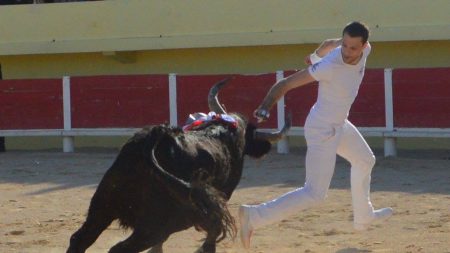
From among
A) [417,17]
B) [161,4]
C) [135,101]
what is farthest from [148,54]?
[417,17]

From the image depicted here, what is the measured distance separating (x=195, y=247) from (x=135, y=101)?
26.1 feet

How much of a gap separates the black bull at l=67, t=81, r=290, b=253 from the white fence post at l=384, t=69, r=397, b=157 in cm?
788

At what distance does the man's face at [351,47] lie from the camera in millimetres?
5414

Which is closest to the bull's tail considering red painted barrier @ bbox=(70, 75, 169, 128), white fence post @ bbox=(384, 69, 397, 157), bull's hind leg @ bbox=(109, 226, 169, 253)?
bull's hind leg @ bbox=(109, 226, 169, 253)

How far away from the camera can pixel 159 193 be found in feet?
15.6

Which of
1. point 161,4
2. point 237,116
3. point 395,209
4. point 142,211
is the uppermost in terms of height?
point 161,4

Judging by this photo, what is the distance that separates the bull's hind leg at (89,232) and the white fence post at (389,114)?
26.8ft

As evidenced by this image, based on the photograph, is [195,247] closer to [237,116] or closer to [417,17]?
[237,116]

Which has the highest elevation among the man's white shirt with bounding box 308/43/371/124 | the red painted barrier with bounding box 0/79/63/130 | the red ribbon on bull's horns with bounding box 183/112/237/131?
the man's white shirt with bounding box 308/43/371/124

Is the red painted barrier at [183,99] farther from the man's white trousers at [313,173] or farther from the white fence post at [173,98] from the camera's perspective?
the man's white trousers at [313,173]

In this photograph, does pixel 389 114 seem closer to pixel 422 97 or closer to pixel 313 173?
pixel 422 97

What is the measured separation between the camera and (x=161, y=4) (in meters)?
15.7

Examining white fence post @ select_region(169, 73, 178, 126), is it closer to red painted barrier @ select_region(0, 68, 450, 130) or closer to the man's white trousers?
red painted barrier @ select_region(0, 68, 450, 130)

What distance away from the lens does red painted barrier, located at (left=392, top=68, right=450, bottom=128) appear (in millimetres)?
12375
